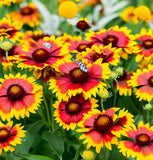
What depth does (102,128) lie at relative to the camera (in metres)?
1.01

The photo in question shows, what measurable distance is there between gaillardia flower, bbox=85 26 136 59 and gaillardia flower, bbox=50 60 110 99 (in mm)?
214

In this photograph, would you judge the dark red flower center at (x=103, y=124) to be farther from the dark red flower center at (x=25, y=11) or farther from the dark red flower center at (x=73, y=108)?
the dark red flower center at (x=25, y=11)

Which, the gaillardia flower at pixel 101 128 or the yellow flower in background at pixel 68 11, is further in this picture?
the yellow flower in background at pixel 68 11

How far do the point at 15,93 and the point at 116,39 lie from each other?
1.60 ft

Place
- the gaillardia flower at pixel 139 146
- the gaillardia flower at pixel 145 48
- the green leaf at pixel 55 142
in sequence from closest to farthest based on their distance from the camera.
Answer: the gaillardia flower at pixel 139 146
the green leaf at pixel 55 142
the gaillardia flower at pixel 145 48

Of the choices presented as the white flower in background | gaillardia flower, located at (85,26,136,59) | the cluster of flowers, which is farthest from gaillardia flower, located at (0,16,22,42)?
the white flower in background

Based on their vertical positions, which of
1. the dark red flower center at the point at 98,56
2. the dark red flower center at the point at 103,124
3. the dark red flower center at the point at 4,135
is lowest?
the dark red flower center at the point at 4,135

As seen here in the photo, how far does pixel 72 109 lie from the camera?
3.75 feet

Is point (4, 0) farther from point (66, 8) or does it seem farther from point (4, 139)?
point (4, 139)

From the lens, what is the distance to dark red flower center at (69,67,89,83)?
115 cm

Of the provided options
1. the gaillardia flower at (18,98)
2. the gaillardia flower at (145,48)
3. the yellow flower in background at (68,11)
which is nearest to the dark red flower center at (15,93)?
the gaillardia flower at (18,98)

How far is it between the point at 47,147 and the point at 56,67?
0.40 meters

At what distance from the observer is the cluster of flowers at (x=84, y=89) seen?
101cm

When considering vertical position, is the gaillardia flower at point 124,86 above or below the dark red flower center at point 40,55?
below
